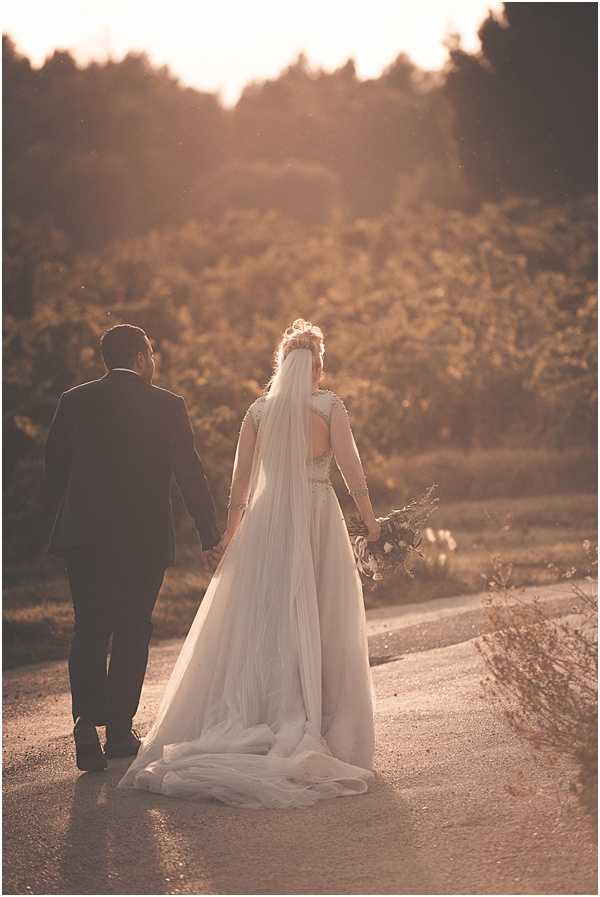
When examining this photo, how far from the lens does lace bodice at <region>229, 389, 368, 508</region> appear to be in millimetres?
6043

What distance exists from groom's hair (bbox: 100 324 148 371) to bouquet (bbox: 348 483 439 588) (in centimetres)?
132

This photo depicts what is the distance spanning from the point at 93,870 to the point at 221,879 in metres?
0.45

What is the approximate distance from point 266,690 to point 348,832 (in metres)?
1.19

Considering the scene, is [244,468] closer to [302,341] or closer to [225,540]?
[225,540]

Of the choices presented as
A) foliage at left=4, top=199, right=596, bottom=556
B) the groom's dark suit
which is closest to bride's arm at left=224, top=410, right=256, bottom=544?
the groom's dark suit

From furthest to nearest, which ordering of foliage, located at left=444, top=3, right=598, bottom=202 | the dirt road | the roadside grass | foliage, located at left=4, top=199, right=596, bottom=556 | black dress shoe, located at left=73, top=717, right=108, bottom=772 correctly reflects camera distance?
foliage, located at left=444, top=3, right=598, bottom=202 → foliage, located at left=4, top=199, right=596, bottom=556 → the roadside grass → black dress shoe, located at left=73, top=717, right=108, bottom=772 → the dirt road

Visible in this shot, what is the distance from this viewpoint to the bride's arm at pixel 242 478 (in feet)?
20.1

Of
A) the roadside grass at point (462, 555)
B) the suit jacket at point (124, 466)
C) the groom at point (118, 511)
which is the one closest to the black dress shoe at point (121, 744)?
the groom at point (118, 511)

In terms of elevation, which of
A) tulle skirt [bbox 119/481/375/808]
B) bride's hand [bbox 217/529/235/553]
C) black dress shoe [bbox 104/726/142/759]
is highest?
bride's hand [bbox 217/529/235/553]

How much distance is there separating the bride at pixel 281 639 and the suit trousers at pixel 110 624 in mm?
305

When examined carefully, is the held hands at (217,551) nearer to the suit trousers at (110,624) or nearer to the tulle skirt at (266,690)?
the tulle skirt at (266,690)

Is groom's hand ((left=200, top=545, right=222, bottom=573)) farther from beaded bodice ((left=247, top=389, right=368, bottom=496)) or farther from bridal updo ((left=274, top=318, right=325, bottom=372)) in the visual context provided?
bridal updo ((left=274, top=318, right=325, bottom=372))

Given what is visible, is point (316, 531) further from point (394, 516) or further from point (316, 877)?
point (316, 877)

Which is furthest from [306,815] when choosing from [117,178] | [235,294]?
[117,178]
